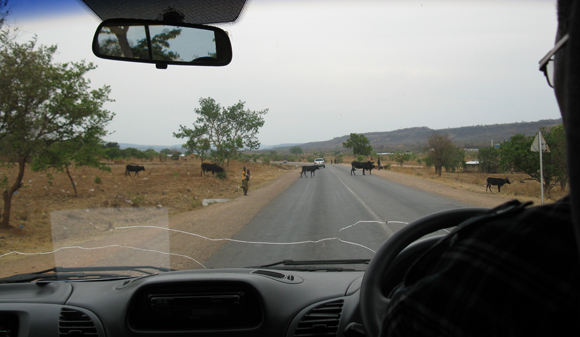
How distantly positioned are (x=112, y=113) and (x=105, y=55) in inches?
482

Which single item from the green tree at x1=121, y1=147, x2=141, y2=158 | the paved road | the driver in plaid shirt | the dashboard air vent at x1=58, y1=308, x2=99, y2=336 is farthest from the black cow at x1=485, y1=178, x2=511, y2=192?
the green tree at x1=121, y1=147, x2=141, y2=158

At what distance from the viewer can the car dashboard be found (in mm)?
2799

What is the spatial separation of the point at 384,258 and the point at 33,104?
12485mm

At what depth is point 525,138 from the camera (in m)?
9.15

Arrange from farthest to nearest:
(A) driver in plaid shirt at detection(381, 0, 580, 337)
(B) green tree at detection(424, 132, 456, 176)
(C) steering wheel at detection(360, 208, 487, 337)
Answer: (B) green tree at detection(424, 132, 456, 176)
(C) steering wheel at detection(360, 208, 487, 337)
(A) driver in plaid shirt at detection(381, 0, 580, 337)

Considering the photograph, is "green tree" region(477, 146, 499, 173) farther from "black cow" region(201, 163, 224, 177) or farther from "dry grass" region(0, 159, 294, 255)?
"black cow" region(201, 163, 224, 177)

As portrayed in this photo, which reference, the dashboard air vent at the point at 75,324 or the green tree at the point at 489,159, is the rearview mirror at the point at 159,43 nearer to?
the dashboard air vent at the point at 75,324

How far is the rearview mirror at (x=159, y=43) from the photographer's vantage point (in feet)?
10.5

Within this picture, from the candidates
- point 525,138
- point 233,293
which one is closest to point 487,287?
point 233,293

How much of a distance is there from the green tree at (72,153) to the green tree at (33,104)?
7.5 inches

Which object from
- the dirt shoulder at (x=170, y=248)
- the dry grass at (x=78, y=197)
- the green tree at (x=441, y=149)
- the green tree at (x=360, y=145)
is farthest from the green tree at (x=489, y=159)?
the green tree at (x=360, y=145)

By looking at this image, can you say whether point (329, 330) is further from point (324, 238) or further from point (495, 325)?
point (324, 238)

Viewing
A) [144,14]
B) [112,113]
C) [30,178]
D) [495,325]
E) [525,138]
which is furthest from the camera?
[30,178]

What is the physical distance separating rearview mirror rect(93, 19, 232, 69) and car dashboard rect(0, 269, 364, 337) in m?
1.91
